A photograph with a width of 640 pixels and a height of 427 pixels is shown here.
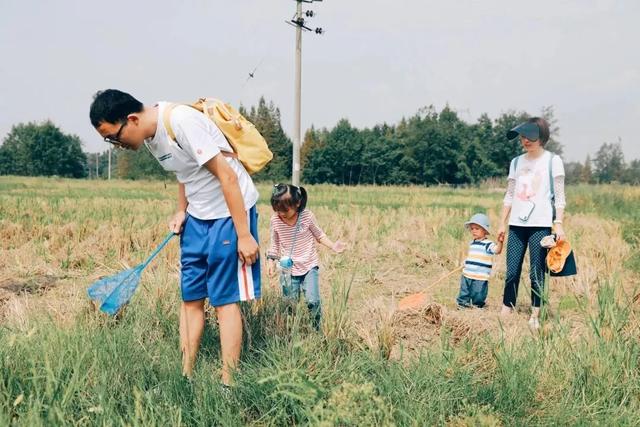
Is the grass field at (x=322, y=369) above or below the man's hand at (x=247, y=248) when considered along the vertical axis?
below

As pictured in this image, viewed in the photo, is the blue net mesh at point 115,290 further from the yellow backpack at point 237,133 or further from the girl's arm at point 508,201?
the girl's arm at point 508,201

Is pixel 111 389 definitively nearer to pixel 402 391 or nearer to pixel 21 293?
pixel 402 391

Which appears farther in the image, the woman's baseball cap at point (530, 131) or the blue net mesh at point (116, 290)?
the woman's baseball cap at point (530, 131)

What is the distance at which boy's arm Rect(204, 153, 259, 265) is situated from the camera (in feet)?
8.43

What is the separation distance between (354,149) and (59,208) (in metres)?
66.2

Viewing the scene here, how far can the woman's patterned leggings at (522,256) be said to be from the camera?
4324 mm

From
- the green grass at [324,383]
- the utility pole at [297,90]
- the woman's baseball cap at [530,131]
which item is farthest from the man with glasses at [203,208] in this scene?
the utility pole at [297,90]

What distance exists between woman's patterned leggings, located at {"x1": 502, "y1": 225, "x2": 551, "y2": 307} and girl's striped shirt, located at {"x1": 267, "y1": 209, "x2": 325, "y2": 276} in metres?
1.68

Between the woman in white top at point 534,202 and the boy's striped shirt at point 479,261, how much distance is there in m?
0.46

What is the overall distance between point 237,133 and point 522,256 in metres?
2.81

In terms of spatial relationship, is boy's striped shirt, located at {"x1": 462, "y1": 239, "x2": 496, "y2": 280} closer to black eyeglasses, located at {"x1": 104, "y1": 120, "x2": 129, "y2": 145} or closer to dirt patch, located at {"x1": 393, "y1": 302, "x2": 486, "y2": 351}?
dirt patch, located at {"x1": 393, "y1": 302, "x2": 486, "y2": 351}

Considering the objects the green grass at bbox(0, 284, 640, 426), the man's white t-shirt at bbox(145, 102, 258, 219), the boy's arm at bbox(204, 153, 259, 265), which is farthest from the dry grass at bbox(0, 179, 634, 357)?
the man's white t-shirt at bbox(145, 102, 258, 219)

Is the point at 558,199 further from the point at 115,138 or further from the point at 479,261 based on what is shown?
the point at 115,138

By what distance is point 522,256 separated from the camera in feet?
14.7
